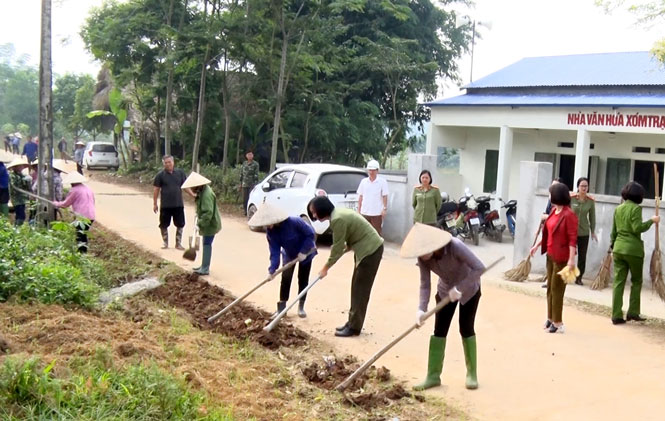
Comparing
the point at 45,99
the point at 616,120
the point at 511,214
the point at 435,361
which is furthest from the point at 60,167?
the point at 616,120

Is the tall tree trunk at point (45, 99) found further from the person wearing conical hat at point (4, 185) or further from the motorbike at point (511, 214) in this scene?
the motorbike at point (511, 214)

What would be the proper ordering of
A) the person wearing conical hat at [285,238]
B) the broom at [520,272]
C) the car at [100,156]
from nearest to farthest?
the person wearing conical hat at [285,238] < the broom at [520,272] < the car at [100,156]

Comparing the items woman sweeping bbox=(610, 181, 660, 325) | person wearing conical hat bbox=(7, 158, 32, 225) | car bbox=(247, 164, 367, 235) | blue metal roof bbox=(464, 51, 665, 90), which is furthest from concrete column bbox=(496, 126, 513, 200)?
person wearing conical hat bbox=(7, 158, 32, 225)

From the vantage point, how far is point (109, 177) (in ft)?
95.7

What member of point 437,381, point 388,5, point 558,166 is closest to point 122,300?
point 437,381

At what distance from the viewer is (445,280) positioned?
19.1ft

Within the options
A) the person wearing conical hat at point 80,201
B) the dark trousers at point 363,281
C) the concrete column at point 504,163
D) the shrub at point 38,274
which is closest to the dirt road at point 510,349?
the dark trousers at point 363,281

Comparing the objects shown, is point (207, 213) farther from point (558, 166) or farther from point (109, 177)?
point (109, 177)

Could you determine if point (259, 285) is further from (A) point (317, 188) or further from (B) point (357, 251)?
(A) point (317, 188)

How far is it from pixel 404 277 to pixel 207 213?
3.00 meters

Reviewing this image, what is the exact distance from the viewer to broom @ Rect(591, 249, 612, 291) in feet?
32.3

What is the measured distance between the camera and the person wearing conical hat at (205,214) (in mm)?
10086

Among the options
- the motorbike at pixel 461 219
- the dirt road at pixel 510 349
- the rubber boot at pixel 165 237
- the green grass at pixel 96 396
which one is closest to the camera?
the green grass at pixel 96 396

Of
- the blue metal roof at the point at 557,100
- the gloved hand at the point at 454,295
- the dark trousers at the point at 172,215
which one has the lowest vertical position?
the dark trousers at the point at 172,215
